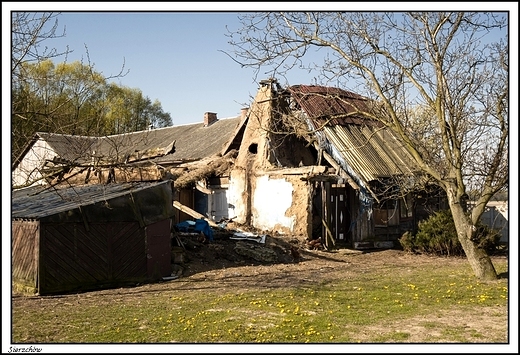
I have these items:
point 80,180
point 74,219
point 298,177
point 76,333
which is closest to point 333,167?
point 298,177

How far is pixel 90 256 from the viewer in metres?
14.6

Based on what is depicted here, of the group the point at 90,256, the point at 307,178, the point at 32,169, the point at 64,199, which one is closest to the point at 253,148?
the point at 307,178

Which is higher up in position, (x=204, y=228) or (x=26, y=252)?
(x=204, y=228)

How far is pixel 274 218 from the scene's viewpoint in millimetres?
23781

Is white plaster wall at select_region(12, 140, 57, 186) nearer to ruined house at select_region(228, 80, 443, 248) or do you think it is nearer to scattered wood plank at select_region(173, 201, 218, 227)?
scattered wood plank at select_region(173, 201, 218, 227)

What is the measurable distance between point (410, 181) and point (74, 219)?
12745 millimetres

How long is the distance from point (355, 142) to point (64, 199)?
1418cm

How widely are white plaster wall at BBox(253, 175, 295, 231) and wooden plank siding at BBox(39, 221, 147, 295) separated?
8.76 metres

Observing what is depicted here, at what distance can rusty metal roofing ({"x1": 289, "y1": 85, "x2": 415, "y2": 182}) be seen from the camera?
75.6 ft

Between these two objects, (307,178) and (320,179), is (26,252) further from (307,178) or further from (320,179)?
(320,179)

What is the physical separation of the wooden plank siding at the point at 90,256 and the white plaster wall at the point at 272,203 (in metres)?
8.76

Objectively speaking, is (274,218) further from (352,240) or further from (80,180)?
(80,180)

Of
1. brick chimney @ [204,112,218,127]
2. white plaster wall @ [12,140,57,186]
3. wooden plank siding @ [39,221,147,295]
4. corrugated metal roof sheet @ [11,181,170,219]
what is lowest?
wooden plank siding @ [39,221,147,295]

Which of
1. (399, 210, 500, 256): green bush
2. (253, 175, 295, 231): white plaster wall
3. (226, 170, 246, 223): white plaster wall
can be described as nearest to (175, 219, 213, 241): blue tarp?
(253, 175, 295, 231): white plaster wall
